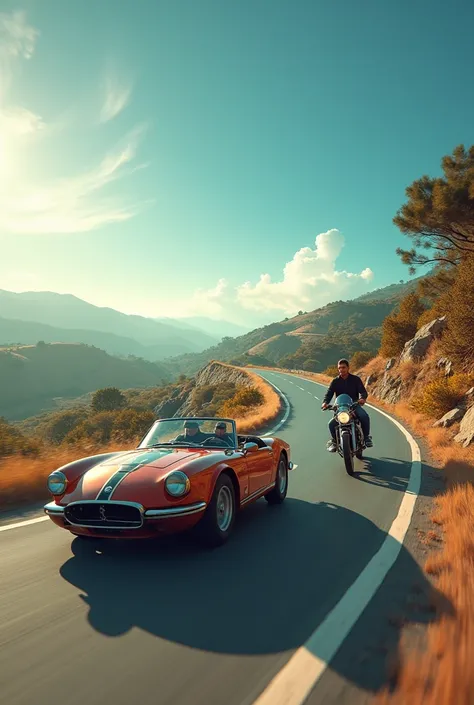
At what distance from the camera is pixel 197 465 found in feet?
15.5

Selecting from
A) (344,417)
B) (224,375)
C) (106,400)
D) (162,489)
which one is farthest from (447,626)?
(106,400)

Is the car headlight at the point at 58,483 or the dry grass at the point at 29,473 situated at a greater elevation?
the car headlight at the point at 58,483

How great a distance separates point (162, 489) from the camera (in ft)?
14.1

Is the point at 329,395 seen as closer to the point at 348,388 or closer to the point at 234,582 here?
the point at 348,388

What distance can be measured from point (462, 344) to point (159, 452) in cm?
1568

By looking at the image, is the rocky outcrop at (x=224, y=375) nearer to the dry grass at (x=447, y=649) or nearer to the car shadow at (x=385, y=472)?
the car shadow at (x=385, y=472)

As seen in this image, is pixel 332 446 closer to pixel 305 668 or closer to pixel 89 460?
pixel 89 460

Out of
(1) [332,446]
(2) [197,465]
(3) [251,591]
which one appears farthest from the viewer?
(1) [332,446]

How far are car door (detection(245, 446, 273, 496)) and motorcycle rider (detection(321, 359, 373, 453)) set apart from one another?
3.08 meters

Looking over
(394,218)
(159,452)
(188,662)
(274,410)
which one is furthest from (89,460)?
(394,218)

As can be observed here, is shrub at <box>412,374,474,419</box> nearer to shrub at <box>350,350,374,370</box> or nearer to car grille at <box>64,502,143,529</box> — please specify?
car grille at <box>64,502,143,529</box>

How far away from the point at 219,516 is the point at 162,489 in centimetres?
91

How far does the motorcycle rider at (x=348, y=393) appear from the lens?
920 centimetres

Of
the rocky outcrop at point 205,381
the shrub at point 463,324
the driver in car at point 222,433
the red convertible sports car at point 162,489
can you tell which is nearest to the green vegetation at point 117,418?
the rocky outcrop at point 205,381
